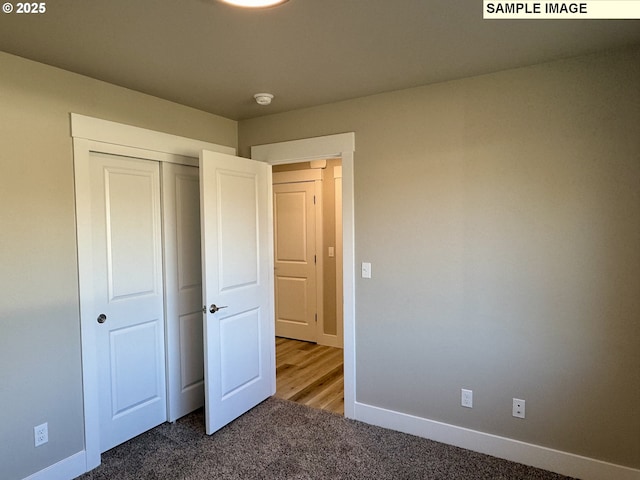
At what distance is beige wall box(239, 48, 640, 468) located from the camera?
207cm

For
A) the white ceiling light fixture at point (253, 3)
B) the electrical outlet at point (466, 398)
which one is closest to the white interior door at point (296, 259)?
the electrical outlet at point (466, 398)

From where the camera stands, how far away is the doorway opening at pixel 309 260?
4543 millimetres

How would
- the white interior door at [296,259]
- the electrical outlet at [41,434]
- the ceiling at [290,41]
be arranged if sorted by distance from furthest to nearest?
the white interior door at [296,259]
the electrical outlet at [41,434]
the ceiling at [290,41]

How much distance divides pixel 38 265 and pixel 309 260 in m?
2.97

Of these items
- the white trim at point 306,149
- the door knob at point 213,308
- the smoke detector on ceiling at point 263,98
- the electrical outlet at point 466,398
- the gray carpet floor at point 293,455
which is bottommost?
the gray carpet floor at point 293,455

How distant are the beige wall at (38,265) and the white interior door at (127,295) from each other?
0.60 feet

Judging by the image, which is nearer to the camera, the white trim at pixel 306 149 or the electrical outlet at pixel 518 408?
the electrical outlet at pixel 518 408

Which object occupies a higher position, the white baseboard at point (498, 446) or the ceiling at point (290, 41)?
the ceiling at point (290, 41)

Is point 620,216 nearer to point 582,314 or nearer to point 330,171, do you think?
point 582,314

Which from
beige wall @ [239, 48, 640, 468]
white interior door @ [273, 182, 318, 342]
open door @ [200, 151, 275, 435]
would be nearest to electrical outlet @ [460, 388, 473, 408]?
beige wall @ [239, 48, 640, 468]

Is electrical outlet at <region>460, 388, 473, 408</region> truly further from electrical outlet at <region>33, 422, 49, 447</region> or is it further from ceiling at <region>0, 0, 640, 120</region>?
electrical outlet at <region>33, 422, 49, 447</region>

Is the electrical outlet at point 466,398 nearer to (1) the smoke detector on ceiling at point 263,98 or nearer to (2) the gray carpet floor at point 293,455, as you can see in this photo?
(2) the gray carpet floor at point 293,455

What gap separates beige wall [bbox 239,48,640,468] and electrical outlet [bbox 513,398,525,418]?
0.04 metres

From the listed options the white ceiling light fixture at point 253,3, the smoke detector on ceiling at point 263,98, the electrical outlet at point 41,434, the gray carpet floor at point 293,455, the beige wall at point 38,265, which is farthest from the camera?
the smoke detector on ceiling at point 263,98
